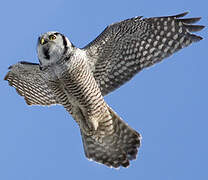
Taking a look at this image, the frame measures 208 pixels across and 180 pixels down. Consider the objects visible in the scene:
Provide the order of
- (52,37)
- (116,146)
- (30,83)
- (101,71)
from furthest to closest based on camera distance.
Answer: (30,83), (116,146), (101,71), (52,37)

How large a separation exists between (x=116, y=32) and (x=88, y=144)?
2.58 meters

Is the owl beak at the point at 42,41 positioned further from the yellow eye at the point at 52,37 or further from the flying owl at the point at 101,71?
the yellow eye at the point at 52,37

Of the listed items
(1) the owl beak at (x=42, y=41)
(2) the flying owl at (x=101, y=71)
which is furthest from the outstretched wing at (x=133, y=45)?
(1) the owl beak at (x=42, y=41)

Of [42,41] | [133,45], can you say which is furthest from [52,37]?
[133,45]

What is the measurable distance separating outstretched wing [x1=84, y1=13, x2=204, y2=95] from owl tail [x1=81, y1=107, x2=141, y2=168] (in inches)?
32.2

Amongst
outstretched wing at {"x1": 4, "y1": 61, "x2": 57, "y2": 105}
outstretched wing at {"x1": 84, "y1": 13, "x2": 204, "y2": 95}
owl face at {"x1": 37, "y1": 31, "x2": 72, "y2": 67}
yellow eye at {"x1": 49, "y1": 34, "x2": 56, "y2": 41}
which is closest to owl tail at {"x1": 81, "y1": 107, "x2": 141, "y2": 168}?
outstretched wing at {"x1": 84, "y1": 13, "x2": 204, "y2": 95}

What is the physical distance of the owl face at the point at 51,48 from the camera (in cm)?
972

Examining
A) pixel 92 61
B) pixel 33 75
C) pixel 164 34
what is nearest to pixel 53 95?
pixel 33 75

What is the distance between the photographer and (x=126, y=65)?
10.8m

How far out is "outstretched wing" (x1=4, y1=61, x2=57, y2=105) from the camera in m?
10.9

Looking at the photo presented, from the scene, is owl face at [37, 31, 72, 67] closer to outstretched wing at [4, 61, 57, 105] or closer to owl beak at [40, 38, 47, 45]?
owl beak at [40, 38, 47, 45]

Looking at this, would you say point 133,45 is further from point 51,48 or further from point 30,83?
point 30,83

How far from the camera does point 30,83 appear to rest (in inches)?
447

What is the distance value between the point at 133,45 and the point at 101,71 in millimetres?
881
